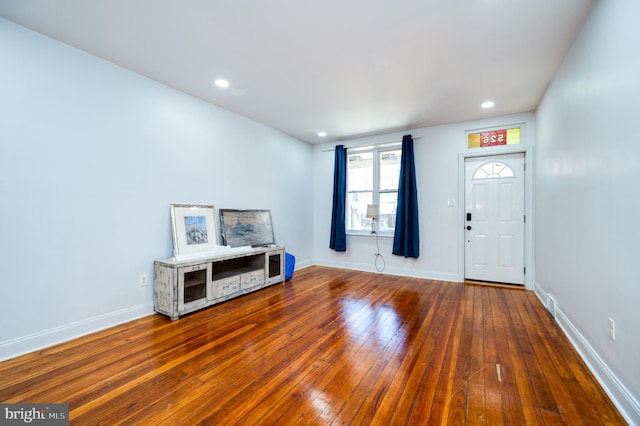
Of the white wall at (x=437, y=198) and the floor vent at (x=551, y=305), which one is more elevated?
the white wall at (x=437, y=198)

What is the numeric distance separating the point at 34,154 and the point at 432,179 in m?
4.88

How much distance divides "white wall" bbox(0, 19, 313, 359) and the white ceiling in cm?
27

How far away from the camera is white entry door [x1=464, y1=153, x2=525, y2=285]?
13.2ft

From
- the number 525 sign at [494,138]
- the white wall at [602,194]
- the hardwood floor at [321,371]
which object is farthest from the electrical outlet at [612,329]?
the number 525 sign at [494,138]

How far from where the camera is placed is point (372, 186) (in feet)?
17.0

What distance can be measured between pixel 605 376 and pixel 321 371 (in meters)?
1.81

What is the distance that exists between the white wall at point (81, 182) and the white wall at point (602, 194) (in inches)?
151

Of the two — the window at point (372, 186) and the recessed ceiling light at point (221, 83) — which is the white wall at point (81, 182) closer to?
the recessed ceiling light at point (221, 83)

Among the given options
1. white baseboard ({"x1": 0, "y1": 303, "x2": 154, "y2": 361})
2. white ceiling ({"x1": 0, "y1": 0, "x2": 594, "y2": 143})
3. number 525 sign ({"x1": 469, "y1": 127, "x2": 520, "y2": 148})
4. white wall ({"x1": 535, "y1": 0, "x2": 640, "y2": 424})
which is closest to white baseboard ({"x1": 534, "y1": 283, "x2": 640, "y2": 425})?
white wall ({"x1": 535, "y1": 0, "x2": 640, "y2": 424})

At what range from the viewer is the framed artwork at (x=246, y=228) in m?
3.77

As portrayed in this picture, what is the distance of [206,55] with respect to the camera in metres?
2.54

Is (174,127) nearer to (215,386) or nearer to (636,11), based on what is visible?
(215,386)

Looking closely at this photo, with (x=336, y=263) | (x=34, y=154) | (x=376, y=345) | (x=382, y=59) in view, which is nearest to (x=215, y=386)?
(x=376, y=345)

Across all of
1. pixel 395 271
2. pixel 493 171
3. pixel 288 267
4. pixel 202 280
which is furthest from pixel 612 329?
pixel 288 267
